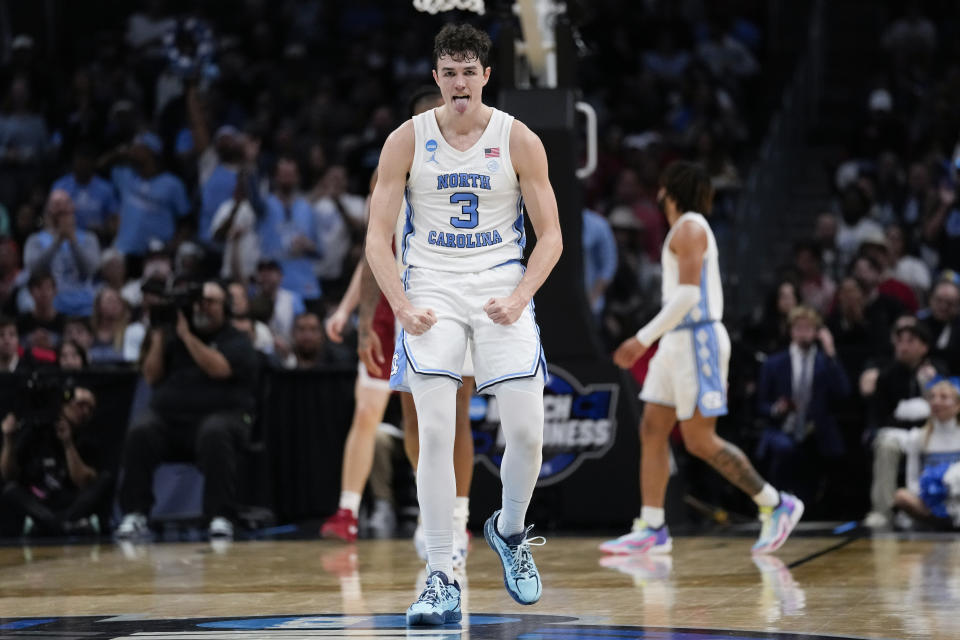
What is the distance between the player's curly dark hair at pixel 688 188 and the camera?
8.24 m

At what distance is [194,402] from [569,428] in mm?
2460

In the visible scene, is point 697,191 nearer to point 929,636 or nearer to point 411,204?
point 411,204

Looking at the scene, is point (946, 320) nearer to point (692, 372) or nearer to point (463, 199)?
point (692, 372)

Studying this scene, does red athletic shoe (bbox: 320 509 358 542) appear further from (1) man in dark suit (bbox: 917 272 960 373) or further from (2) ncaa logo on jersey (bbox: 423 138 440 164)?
(1) man in dark suit (bbox: 917 272 960 373)

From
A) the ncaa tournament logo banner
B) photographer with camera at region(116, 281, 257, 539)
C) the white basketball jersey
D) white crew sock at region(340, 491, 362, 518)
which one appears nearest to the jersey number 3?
the white basketball jersey

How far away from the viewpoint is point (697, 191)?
324 inches

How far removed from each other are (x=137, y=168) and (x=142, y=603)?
8.76 metres

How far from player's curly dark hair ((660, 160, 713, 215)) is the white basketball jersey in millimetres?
2682

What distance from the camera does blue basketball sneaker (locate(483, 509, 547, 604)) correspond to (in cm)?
570

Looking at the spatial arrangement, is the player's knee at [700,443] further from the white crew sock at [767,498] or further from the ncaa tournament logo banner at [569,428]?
the ncaa tournament logo banner at [569,428]

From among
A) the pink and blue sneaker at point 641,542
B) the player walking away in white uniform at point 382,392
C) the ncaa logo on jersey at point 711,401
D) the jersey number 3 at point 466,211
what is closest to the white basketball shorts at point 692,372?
the ncaa logo on jersey at point 711,401

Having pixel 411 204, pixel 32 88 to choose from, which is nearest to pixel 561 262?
pixel 411 204

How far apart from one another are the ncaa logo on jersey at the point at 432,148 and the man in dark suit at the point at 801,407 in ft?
19.2

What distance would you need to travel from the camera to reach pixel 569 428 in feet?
31.6
